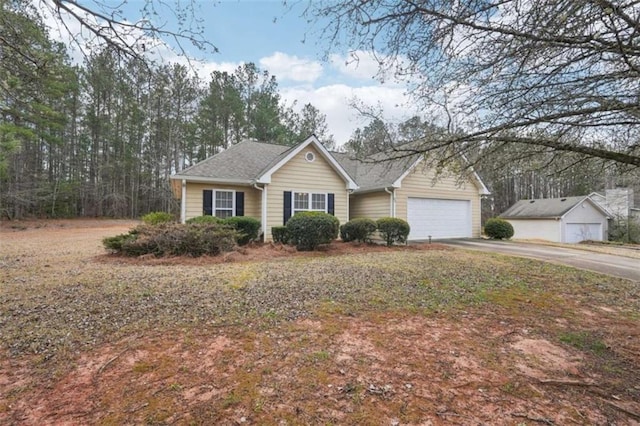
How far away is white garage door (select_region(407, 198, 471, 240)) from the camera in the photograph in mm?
14898

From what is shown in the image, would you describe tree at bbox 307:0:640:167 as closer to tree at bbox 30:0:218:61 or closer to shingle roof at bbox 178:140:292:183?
tree at bbox 30:0:218:61

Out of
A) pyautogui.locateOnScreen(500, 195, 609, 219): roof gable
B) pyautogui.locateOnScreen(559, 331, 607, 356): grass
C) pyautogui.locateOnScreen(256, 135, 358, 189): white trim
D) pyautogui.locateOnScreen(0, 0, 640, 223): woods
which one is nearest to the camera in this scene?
pyautogui.locateOnScreen(0, 0, 640, 223): woods

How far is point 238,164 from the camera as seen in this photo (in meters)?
13.8

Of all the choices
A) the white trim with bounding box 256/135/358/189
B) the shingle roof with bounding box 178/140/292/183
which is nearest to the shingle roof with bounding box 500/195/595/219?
the white trim with bounding box 256/135/358/189

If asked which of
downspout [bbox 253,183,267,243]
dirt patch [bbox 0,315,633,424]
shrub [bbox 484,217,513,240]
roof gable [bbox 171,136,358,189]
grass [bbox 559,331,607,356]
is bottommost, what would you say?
grass [bbox 559,331,607,356]

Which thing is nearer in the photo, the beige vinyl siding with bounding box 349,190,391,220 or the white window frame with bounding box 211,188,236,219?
the white window frame with bounding box 211,188,236,219

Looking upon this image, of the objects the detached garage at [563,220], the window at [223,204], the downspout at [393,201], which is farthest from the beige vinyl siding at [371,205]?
the detached garage at [563,220]

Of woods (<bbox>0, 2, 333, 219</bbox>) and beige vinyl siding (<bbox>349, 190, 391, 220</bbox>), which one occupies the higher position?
woods (<bbox>0, 2, 333, 219</bbox>)

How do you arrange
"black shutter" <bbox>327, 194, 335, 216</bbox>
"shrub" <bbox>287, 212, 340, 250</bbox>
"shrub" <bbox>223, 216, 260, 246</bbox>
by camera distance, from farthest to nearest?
"black shutter" <bbox>327, 194, 335, 216</bbox> < "shrub" <bbox>223, 216, 260, 246</bbox> < "shrub" <bbox>287, 212, 340, 250</bbox>

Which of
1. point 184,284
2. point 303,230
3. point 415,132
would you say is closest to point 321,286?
point 184,284

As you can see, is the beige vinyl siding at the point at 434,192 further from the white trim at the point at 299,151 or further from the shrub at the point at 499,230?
the white trim at the point at 299,151

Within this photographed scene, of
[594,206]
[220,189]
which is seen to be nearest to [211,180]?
[220,189]

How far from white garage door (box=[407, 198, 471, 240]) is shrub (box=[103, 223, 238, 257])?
916cm

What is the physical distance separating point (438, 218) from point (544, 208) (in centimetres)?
1449
